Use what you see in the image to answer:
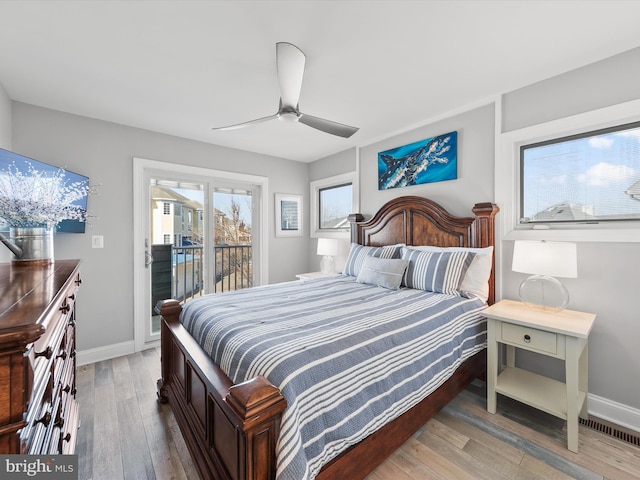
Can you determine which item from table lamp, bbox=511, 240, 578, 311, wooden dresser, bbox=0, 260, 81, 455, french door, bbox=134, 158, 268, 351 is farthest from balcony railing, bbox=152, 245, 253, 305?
table lamp, bbox=511, 240, 578, 311

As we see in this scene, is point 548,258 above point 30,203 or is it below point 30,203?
below

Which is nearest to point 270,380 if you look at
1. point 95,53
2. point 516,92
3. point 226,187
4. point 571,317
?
point 571,317

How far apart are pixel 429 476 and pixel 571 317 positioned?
1.44 meters

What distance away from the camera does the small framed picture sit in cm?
450

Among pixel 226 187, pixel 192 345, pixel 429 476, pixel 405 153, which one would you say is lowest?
pixel 429 476

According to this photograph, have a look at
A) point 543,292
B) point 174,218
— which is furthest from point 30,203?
point 543,292

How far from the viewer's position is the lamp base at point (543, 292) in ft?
6.91

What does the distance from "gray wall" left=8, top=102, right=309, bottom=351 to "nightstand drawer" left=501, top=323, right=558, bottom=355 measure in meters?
3.69

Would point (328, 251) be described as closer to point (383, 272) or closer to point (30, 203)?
point (383, 272)

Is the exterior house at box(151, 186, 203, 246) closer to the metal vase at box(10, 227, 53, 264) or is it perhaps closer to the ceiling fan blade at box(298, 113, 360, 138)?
the metal vase at box(10, 227, 53, 264)

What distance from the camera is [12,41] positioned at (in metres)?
1.81

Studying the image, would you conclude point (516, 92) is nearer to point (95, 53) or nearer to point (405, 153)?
point (405, 153)

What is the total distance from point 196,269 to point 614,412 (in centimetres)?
425

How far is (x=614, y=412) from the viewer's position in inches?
78.6
